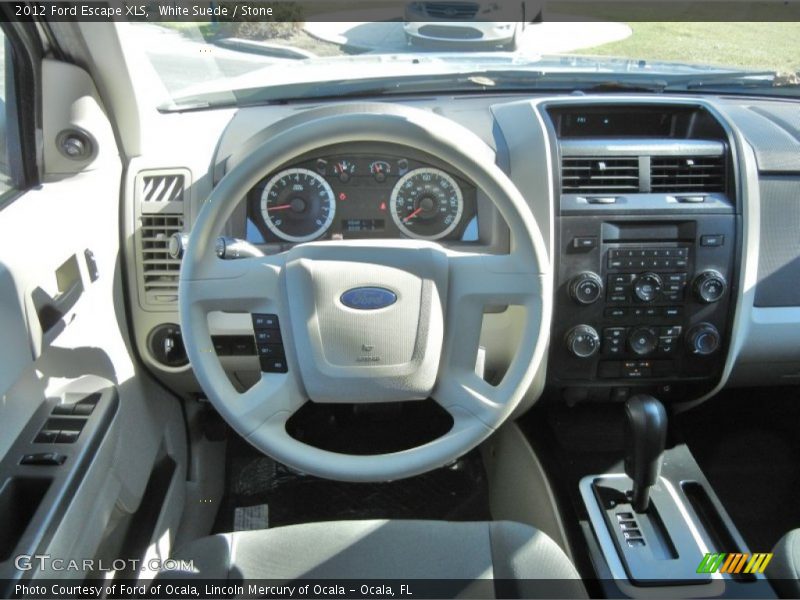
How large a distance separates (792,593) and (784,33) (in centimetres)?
173

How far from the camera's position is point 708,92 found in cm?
257

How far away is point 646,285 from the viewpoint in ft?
6.96

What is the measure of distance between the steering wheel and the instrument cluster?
0.34m

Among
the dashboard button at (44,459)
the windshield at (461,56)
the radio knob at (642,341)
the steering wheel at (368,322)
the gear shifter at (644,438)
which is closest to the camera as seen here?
the steering wheel at (368,322)

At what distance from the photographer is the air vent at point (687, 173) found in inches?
83.7

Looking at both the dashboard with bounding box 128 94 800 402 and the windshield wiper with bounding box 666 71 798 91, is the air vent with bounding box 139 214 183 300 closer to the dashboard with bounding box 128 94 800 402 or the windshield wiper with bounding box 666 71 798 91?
the dashboard with bounding box 128 94 800 402

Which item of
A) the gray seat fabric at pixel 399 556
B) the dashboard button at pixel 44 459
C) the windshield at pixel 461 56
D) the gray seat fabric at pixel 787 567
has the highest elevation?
the windshield at pixel 461 56

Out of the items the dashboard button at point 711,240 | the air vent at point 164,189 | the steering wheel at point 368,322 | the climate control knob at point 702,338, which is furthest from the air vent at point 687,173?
the air vent at point 164,189

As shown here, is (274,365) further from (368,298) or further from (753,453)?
(753,453)

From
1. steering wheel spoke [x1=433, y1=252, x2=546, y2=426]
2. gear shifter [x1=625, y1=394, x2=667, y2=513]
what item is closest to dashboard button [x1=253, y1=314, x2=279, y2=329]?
steering wheel spoke [x1=433, y1=252, x2=546, y2=426]

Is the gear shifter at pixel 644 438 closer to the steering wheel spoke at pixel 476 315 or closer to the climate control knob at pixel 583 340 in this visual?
the climate control knob at pixel 583 340

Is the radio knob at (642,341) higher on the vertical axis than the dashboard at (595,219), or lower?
lower

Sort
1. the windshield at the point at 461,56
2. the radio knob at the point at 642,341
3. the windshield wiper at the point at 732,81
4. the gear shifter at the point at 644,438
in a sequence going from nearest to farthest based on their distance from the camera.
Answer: the gear shifter at the point at 644,438 → the radio knob at the point at 642,341 → the windshield at the point at 461,56 → the windshield wiper at the point at 732,81

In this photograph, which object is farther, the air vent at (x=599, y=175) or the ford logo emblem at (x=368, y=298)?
the air vent at (x=599, y=175)
